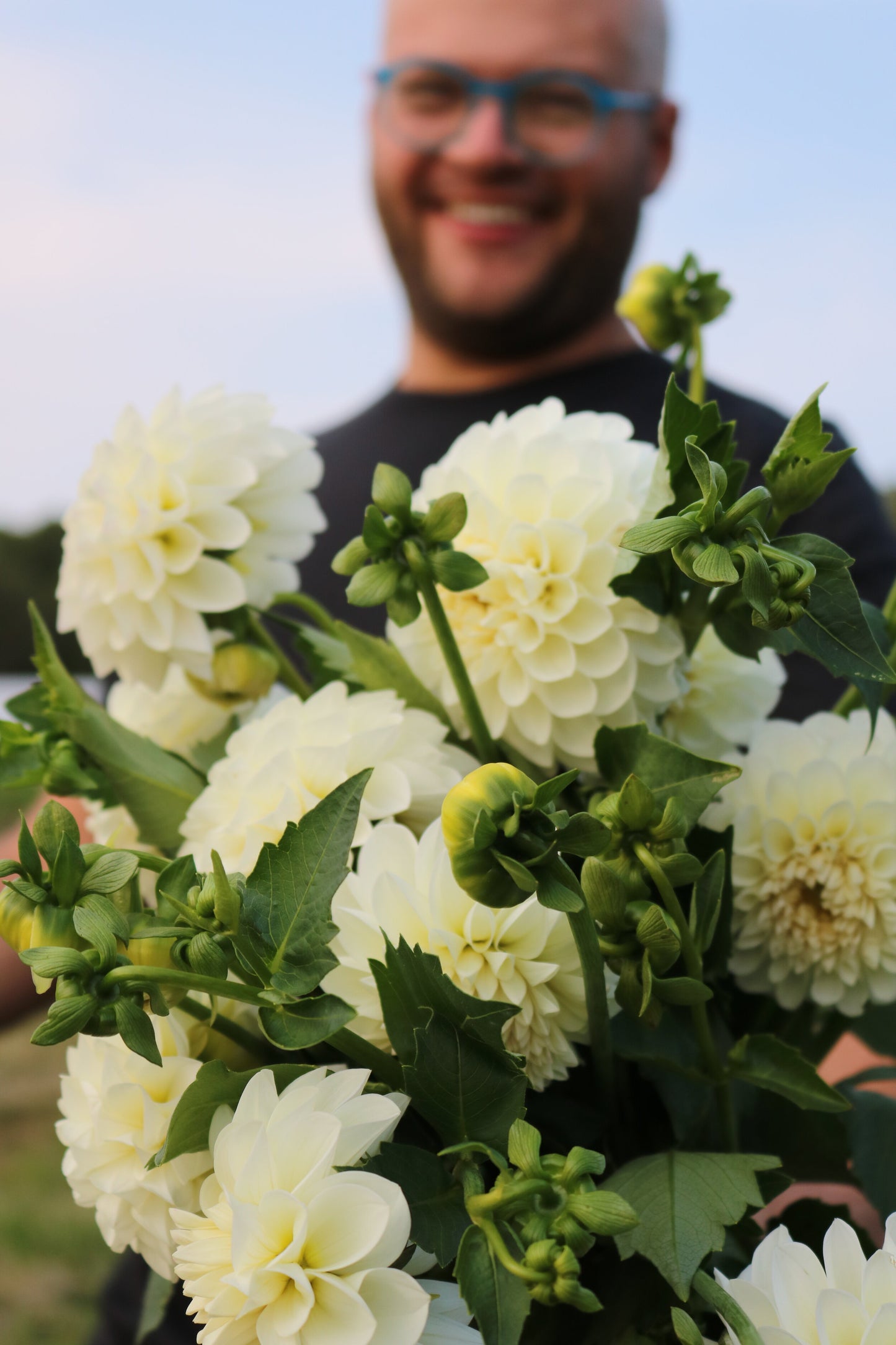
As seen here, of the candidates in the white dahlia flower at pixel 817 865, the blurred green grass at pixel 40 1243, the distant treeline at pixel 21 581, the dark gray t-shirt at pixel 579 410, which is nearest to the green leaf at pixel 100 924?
the white dahlia flower at pixel 817 865

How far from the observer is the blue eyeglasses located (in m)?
1.06

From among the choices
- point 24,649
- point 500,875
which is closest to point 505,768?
point 500,875

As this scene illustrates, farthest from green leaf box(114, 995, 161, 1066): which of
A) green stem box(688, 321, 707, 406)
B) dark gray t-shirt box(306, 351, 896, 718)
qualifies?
dark gray t-shirt box(306, 351, 896, 718)

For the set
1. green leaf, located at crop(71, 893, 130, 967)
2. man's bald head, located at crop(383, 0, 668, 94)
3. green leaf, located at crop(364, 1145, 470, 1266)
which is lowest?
green leaf, located at crop(364, 1145, 470, 1266)

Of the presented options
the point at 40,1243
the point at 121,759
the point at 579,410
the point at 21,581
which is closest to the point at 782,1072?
the point at 121,759

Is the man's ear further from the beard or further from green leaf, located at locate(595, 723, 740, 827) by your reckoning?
green leaf, located at locate(595, 723, 740, 827)

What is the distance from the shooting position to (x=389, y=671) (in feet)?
1.36

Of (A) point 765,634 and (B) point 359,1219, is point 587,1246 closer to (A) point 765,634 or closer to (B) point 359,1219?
(B) point 359,1219

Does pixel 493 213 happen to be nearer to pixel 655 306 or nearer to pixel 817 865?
pixel 655 306

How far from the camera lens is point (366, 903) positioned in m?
0.33

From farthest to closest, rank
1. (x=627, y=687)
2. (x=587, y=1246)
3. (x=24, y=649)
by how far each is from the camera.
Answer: (x=24, y=649) → (x=627, y=687) → (x=587, y=1246)

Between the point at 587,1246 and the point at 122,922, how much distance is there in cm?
13

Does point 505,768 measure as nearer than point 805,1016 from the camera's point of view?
Yes

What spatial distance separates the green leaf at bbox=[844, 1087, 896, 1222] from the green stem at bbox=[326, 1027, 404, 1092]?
175 millimetres
